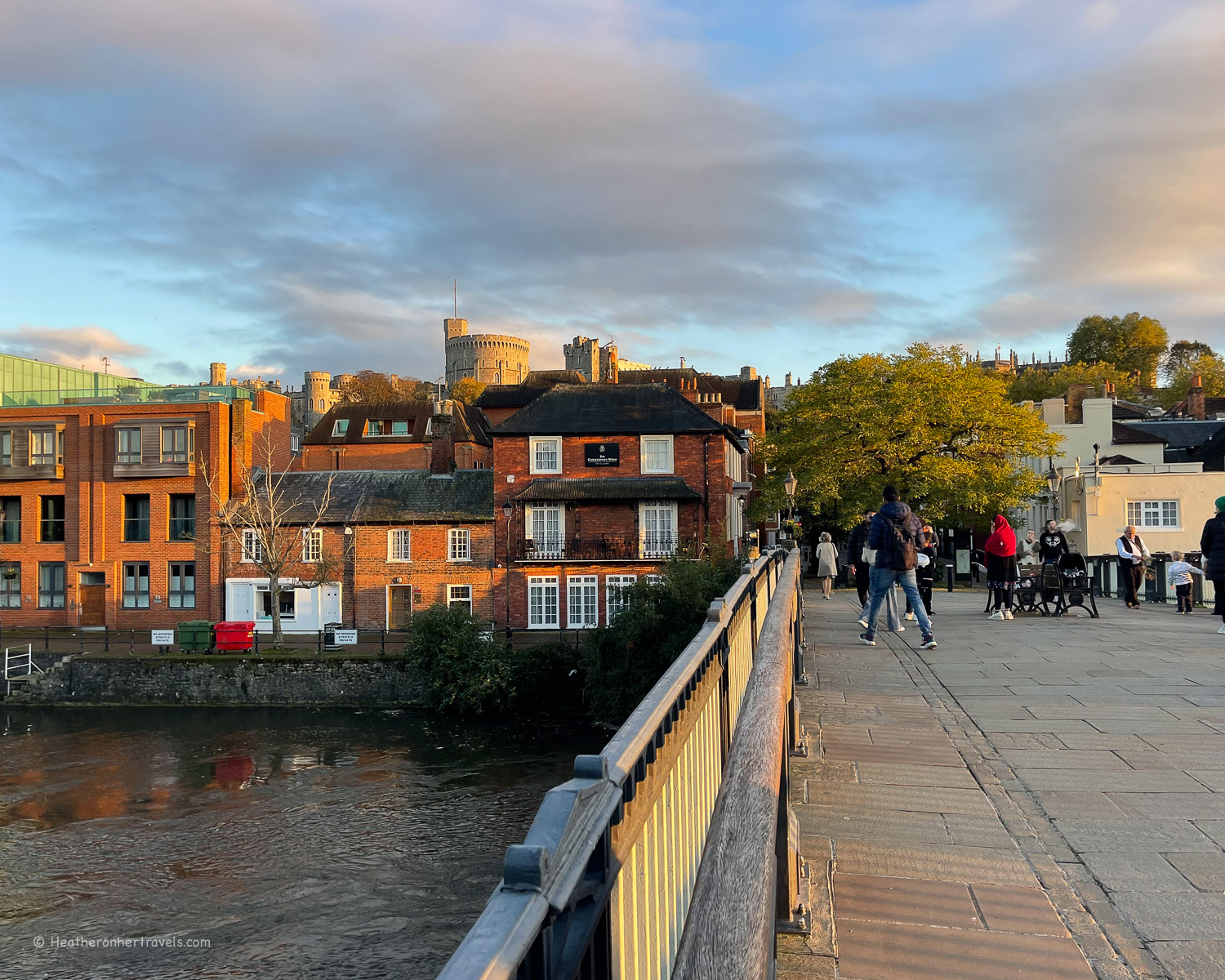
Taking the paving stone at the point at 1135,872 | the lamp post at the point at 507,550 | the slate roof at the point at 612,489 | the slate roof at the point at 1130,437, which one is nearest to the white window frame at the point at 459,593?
the lamp post at the point at 507,550

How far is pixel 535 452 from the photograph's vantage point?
40594mm

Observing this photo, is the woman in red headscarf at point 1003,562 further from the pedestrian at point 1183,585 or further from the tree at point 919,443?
the tree at point 919,443

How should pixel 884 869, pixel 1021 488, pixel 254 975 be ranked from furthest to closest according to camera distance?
pixel 1021 488 < pixel 254 975 < pixel 884 869

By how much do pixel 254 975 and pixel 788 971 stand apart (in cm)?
1706

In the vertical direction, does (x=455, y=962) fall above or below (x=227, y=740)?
above

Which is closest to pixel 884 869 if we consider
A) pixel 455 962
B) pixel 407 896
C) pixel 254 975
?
pixel 455 962

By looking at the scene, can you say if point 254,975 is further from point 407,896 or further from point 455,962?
point 455,962

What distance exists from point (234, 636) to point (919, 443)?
87.8 feet

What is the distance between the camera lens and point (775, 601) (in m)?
6.06

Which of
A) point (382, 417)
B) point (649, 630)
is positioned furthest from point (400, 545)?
point (382, 417)

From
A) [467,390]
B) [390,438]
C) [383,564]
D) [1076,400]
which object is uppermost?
[467,390]

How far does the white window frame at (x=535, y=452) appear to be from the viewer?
133 ft

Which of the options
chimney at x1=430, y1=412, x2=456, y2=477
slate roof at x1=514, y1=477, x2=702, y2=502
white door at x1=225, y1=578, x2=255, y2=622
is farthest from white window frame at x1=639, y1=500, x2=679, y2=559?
chimney at x1=430, y1=412, x2=456, y2=477

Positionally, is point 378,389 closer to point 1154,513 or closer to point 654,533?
point 654,533
